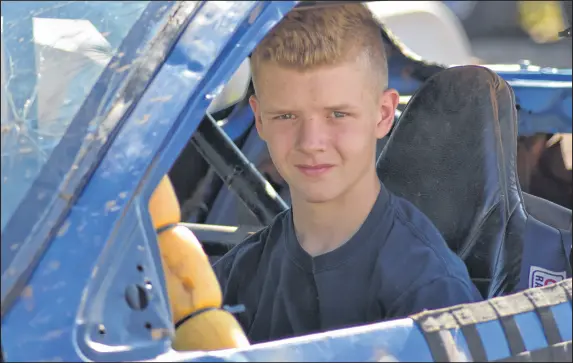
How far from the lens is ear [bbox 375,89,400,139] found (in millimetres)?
1981

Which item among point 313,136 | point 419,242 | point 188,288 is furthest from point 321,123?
point 188,288

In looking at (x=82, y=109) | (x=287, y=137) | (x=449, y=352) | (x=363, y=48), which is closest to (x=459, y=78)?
(x=363, y=48)

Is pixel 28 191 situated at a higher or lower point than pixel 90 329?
higher

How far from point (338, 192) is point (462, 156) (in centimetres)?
53

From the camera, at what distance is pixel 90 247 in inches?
52.2

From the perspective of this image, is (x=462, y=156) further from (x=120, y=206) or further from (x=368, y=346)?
(x=120, y=206)

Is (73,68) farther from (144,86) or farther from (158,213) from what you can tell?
(158,213)

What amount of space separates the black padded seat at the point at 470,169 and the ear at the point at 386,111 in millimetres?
368

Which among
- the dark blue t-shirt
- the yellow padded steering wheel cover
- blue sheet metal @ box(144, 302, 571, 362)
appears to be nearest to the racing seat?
the dark blue t-shirt

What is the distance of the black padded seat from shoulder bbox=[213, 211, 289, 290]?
0.38 metres

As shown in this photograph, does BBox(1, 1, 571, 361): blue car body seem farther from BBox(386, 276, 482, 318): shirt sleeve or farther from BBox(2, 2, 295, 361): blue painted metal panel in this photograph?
BBox(386, 276, 482, 318): shirt sleeve

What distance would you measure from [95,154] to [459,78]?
4.03 ft

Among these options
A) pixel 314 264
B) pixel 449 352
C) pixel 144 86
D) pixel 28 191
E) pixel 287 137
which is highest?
pixel 144 86

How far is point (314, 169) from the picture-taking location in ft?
6.12
